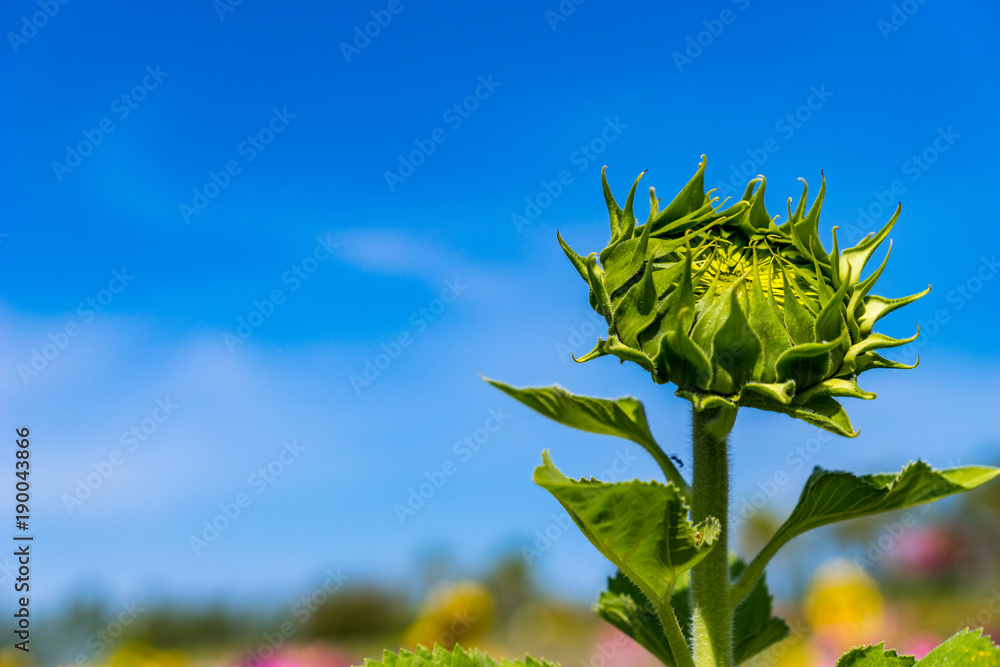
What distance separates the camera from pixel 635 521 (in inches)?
61.3

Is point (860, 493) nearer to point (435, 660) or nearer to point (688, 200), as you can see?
point (688, 200)

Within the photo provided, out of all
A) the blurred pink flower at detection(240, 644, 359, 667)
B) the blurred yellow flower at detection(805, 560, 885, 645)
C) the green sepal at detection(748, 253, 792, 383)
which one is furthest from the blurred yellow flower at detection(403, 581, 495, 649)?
the green sepal at detection(748, 253, 792, 383)

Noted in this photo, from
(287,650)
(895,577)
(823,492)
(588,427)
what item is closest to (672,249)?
(588,427)

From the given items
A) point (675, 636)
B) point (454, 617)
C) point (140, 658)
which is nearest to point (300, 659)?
point (454, 617)

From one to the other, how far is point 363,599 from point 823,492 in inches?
657

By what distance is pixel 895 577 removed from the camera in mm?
14070

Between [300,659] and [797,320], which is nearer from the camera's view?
[797,320]

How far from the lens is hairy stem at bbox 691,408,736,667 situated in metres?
1.81

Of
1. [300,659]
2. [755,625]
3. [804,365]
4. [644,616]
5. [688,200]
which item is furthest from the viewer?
[300,659]

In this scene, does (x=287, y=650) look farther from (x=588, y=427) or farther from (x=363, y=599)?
(x=363, y=599)

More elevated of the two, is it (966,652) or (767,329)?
(767,329)

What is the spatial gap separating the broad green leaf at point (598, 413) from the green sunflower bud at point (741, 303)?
115 millimetres

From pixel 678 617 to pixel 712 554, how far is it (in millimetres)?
467

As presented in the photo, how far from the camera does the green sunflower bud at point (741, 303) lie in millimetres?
1712
